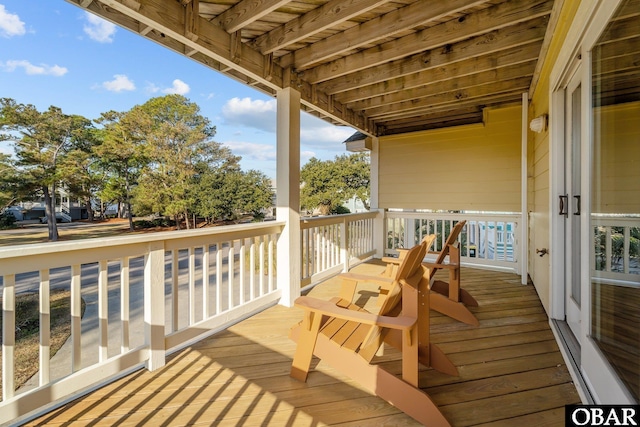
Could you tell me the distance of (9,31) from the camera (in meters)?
5.03

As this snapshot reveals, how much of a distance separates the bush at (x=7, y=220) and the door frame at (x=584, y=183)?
485 centimetres

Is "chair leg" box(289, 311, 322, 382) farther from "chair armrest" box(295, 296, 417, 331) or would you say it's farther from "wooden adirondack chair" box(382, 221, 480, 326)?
"wooden adirondack chair" box(382, 221, 480, 326)

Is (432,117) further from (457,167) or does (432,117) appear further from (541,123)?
(541,123)

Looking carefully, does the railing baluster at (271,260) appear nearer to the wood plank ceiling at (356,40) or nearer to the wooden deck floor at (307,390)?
the wooden deck floor at (307,390)

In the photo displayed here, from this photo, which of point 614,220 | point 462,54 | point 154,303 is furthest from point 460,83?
point 154,303

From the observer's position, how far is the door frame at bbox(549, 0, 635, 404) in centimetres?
137

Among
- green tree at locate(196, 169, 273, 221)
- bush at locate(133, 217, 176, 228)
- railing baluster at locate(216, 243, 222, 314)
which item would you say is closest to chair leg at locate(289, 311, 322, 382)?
railing baluster at locate(216, 243, 222, 314)

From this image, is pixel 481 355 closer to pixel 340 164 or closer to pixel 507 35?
pixel 507 35

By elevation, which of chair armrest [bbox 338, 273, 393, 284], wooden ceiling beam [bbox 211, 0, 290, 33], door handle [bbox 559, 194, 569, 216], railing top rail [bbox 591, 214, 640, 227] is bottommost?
chair armrest [bbox 338, 273, 393, 284]

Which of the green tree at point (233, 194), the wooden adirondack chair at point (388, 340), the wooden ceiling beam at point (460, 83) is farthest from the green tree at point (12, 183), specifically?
the wooden ceiling beam at point (460, 83)

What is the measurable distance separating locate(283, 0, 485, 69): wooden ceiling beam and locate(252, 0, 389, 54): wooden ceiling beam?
13.6 inches

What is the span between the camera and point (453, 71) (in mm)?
3281

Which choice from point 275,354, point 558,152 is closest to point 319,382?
point 275,354

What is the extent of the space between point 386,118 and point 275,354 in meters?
4.26
